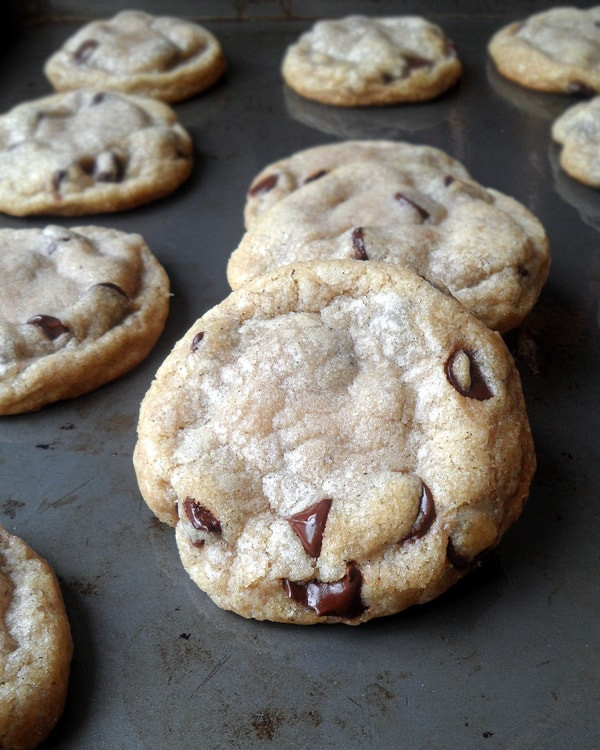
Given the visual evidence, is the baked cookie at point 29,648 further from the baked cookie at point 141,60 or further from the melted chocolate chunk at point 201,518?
the baked cookie at point 141,60

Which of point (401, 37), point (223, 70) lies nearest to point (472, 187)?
point (401, 37)

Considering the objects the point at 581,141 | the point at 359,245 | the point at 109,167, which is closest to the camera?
the point at 359,245

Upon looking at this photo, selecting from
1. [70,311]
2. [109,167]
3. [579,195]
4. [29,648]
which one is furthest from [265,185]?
[29,648]

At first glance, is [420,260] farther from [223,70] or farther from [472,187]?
[223,70]

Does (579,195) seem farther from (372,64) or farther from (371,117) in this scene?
(372,64)

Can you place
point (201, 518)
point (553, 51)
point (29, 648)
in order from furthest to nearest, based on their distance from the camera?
point (553, 51) → point (201, 518) → point (29, 648)

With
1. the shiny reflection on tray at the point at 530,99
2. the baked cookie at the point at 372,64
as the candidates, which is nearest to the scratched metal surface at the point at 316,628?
the shiny reflection on tray at the point at 530,99

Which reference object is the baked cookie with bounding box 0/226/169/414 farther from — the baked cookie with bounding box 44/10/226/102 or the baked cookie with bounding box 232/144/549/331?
the baked cookie with bounding box 44/10/226/102
